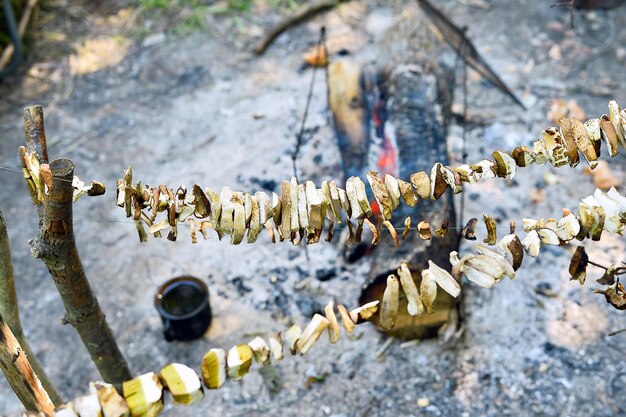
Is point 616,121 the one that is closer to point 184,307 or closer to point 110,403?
point 110,403

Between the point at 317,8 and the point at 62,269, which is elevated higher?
the point at 317,8

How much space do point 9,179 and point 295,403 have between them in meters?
2.41

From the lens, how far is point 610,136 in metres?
1.41

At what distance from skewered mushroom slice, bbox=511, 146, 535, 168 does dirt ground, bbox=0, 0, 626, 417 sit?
97 centimetres

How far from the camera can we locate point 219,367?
129 centimetres

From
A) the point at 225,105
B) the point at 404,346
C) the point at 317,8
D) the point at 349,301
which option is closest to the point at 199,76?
the point at 225,105

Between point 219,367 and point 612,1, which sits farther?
point 612,1

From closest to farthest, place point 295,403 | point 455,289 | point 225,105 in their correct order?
point 455,289
point 295,403
point 225,105

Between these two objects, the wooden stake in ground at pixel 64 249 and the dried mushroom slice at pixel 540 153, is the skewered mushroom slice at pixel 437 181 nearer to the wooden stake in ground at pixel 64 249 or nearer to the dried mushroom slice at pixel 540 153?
the dried mushroom slice at pixel 540 153

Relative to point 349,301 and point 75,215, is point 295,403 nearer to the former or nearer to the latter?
point 349,301

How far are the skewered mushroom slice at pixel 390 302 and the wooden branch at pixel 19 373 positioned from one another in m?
0.79

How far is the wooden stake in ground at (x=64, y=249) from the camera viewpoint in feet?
4.99

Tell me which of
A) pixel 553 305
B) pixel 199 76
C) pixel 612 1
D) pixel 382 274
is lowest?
pixel 553 305

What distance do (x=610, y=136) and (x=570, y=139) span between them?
9 centimetres
